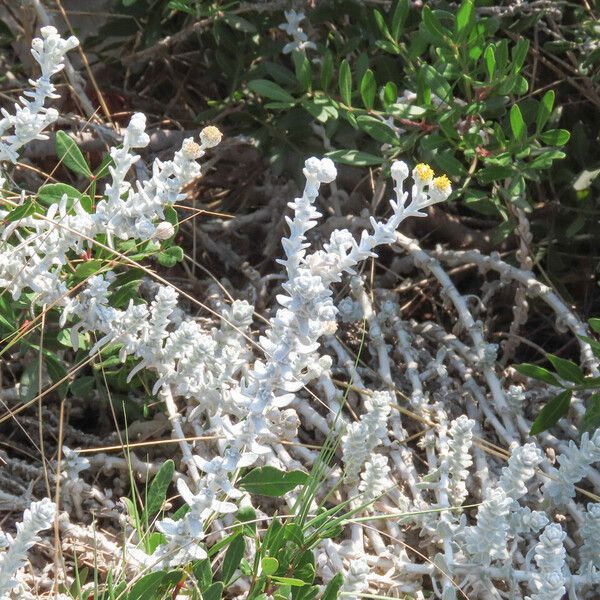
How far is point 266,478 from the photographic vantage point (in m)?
1.40

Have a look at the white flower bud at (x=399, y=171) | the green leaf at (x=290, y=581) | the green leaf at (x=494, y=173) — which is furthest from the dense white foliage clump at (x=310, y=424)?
the green leaf at (x=494, y=173)

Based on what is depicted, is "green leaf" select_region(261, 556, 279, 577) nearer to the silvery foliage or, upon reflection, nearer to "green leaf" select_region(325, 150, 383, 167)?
the silvery foliage

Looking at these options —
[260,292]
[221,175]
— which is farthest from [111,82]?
[260,292]

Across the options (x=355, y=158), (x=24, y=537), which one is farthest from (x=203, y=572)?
(x=355, y=158)

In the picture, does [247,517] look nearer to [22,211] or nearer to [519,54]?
[22,211]

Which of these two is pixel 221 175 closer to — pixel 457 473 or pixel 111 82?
pixel 111 82

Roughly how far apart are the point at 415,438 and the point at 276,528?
56 cm

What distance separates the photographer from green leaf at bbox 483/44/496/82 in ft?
5.72

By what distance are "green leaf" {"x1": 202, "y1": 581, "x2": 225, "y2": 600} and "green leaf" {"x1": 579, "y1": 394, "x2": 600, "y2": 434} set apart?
715 millimetres

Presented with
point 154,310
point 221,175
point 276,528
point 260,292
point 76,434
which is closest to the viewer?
point 276,528

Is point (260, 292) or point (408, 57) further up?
point (408, 57)

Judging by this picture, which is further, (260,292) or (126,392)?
(260,292)

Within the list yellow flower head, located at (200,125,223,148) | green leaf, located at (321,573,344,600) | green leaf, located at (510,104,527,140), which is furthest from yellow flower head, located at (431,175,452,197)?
green leaf, located at (510,104,527,140)

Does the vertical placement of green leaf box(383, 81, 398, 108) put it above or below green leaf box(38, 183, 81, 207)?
below
